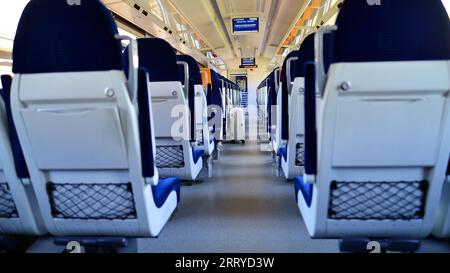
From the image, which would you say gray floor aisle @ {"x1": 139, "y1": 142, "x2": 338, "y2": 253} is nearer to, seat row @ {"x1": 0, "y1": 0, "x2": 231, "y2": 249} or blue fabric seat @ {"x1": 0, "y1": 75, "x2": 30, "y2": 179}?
seat row @ {"x1": 0, "y1": 0, "x2": 231, "y2": 249}

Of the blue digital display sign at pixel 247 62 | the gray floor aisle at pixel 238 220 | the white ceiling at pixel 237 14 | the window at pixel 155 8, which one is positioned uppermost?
the white ceiling at pixel 237 14

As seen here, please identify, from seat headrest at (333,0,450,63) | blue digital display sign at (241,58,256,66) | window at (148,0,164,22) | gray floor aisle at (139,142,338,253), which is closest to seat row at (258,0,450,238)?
seat headrest at (333,0,450,63)

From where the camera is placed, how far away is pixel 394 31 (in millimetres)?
1294

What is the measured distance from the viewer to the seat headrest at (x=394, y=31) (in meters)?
1.27

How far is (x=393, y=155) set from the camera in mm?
1328

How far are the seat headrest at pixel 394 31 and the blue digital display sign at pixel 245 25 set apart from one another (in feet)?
41.5

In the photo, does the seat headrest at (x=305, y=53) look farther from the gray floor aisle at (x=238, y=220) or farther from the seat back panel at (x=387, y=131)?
the gray floor aisle at (x=238, y=220)

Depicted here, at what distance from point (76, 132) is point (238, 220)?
66.6 inches

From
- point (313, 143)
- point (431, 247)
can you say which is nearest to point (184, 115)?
point (313, 143)

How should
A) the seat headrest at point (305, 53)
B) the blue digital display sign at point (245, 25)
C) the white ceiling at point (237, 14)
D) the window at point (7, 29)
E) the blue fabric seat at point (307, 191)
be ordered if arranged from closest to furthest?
the blue fabric seat at point (307, 191)
the seat headrest at point (305, 53)
the window at point (7, 29)
the white ceiling at point (237, 14)
the blue digital display sign at point (245, 25)

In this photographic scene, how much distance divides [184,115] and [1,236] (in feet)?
5.73

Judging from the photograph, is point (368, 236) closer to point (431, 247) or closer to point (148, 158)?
point (431, 247)

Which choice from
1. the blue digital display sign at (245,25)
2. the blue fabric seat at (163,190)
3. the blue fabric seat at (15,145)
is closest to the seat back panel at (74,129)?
the blue fabric seat at (15,145)
